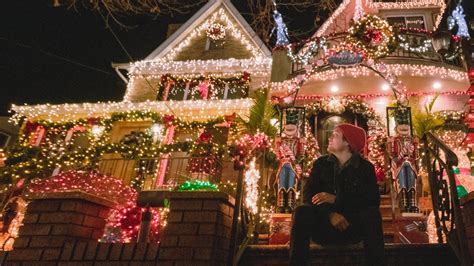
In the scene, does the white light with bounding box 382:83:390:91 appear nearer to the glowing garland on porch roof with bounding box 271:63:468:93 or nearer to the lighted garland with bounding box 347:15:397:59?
the glowing garland on porch roof with bounding box 271:63:468:93

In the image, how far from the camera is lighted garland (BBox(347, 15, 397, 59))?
991cm

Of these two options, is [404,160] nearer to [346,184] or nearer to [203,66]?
[346,184]

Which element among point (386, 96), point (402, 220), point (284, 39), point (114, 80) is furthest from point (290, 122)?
point (114, 80)

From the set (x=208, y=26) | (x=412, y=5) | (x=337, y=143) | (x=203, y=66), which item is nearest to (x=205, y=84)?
(x=203, y=66)

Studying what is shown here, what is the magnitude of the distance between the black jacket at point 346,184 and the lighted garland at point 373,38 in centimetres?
764

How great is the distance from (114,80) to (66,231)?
14985 mm

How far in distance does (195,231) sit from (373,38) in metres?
9.04

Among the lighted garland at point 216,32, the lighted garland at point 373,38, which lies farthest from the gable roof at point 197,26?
the lighted garland at point 373,38

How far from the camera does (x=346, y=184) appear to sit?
2.88 m

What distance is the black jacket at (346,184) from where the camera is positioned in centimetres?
278

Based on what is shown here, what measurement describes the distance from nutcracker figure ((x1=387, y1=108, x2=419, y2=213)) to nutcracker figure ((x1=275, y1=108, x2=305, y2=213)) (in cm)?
175

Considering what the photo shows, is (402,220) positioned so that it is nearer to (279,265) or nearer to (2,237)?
(279,265)

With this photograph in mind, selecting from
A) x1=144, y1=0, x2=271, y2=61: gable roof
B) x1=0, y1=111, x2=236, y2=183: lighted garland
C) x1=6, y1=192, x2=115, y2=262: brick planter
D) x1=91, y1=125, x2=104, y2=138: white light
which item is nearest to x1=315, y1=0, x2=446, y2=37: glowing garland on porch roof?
x1=144, y1=0, x2=271, y2=61: gable roof

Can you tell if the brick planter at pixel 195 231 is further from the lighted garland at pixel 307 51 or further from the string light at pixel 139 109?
the lighted garland at pixel 307 51
